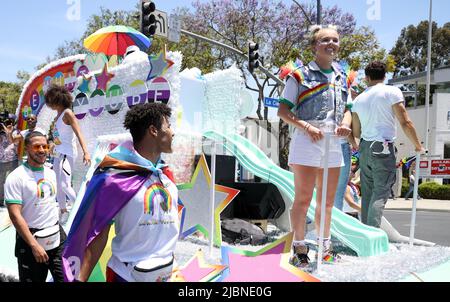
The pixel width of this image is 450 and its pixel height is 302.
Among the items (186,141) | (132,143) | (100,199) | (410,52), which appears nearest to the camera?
(100,199)

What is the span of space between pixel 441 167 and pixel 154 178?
2305 cm

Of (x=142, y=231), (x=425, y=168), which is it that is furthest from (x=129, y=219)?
(x=425, y=168)

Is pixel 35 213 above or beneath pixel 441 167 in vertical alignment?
above

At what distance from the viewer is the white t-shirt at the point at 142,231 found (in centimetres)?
236

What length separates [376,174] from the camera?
5113 mm

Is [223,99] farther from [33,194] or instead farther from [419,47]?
[419,47]

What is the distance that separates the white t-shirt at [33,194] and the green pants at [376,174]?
9.45 ft

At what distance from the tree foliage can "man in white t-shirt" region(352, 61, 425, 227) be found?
5243cm

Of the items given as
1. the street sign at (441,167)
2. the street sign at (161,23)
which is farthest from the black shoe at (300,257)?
the street sign at (441,167)

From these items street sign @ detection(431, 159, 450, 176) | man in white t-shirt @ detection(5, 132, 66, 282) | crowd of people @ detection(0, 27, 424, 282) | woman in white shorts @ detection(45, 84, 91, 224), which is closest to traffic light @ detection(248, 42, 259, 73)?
street sign @ detection(431, 159, 450, 176)
